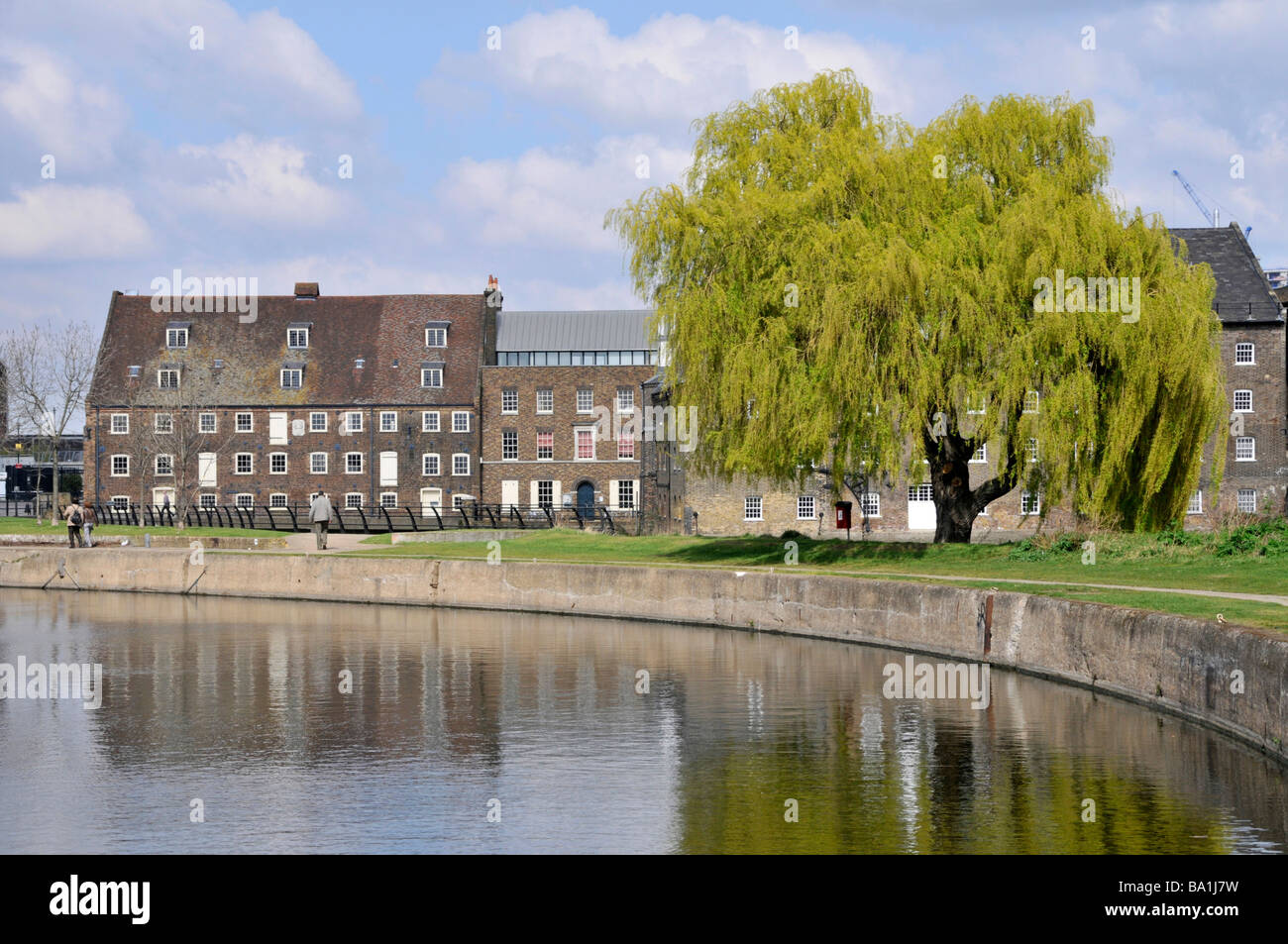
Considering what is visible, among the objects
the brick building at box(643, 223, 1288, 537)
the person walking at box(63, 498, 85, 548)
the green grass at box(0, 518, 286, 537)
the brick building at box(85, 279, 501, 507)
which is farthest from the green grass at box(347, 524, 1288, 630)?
the brick building at box(85, 279, 501, 507)

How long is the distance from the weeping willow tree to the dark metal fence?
3423cm

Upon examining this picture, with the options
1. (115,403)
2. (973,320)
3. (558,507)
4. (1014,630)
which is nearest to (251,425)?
(115,403)

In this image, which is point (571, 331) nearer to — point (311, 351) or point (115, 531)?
point (311, 351)

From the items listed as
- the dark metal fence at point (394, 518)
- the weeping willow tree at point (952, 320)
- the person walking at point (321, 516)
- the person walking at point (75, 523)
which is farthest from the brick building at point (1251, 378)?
the person walking at point (75, 523)

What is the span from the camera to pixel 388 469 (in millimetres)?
88812

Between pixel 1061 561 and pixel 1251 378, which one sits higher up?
pixel 1251 378

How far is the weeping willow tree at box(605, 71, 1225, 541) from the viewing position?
3231cm

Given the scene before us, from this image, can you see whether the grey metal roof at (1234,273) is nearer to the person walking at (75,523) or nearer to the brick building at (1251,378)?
the brick building at (1251,378)

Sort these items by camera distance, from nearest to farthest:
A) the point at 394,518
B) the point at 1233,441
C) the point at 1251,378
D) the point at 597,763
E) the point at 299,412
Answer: the point at 597,763, the point at 1251,378, the point at 1233,441, the point at 394,518, the point at 299,412

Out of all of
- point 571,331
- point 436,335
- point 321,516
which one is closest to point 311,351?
point 436,335

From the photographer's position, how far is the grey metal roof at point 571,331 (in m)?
89.9

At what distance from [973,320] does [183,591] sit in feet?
71.4

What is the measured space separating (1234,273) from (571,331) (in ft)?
118

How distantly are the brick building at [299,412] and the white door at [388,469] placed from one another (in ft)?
0.18
